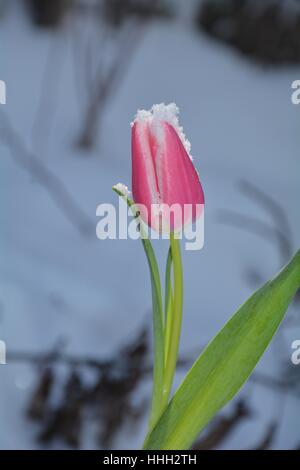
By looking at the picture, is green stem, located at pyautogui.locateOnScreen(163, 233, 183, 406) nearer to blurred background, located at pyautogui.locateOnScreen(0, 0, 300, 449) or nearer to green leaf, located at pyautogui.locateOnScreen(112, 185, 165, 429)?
green leaf, located at pyautogui.locateOnScreen(112, 185, 165, 429)

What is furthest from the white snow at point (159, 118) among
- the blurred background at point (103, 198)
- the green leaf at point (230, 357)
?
the blurred background at point (103, 198)

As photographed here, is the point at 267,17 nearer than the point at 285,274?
No

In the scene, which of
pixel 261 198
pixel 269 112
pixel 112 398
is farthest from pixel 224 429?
pixel 269 112

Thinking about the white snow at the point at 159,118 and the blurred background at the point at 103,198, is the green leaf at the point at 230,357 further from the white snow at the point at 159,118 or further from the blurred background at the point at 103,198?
the blurred background at the point at 103,198

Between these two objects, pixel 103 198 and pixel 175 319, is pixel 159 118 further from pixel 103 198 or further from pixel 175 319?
pixel 103 198

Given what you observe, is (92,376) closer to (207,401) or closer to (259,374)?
(259,374)

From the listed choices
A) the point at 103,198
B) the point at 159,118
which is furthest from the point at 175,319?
the point at 103,198
